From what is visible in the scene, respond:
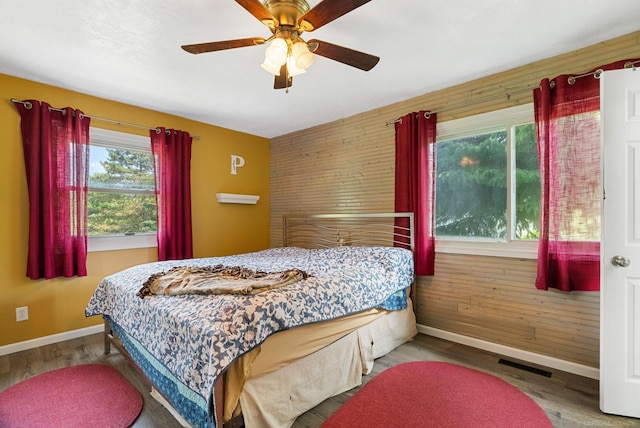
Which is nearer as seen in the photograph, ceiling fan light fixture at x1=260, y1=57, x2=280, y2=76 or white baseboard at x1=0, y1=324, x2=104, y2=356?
ceiling fan light fixture at x1=260, y1=57, x2=280, y2=76

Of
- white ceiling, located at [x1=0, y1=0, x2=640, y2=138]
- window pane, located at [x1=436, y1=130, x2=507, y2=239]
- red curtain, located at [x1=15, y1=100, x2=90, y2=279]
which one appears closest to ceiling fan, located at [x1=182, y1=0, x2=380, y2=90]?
white ceiling, located at [x1=0, y1=0, x2=640, y2=138]

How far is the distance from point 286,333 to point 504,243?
2.13m

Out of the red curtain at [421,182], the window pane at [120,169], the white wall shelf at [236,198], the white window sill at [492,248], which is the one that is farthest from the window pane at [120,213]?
the white window sill at [492,248]

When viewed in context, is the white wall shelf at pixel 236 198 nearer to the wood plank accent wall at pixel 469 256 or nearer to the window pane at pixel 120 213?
the wood plank accent wall at pixel 469 256

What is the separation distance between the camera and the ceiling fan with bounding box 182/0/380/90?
156 cm

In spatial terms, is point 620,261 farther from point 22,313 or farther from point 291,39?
point 22,313

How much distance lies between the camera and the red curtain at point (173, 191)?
359 cm

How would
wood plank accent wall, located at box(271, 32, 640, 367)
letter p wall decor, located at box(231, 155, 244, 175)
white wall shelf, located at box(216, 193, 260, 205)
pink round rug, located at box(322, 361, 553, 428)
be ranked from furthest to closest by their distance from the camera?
letter p wall decor, located at box(231, 155, 244, 175), white wall shelf, located at box(216, 193, 260, 205), wood plank accent wall, located at box(271, 32, 640, 367), pink round rug, located at box(322, 361, 553, 428)

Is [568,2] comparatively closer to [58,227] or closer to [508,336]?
[508,336]

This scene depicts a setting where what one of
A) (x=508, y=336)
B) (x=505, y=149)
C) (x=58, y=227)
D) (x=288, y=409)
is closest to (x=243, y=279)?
(x=288, y=409)

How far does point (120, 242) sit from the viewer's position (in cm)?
341

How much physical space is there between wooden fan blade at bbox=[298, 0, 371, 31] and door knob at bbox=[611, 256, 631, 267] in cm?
209

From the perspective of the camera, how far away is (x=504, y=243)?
8.99ft

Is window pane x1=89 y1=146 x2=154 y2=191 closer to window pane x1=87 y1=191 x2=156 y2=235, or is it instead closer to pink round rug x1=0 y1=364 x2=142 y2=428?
window pane x1=87 y1=191 x2=156 y2=235
